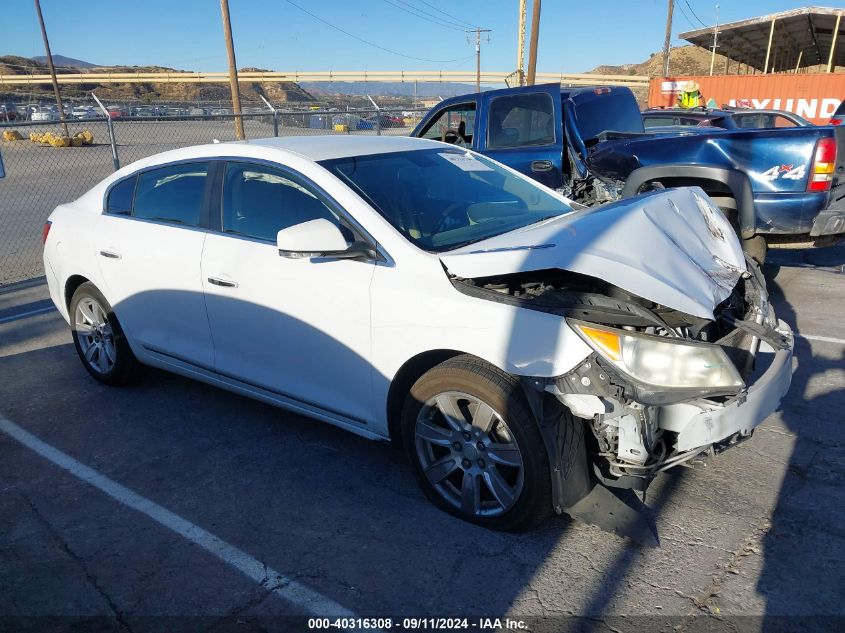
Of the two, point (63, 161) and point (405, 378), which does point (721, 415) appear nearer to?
point (405, 378)

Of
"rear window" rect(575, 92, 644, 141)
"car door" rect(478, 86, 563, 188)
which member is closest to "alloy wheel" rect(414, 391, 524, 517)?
"car door" rect(478, 86, 563, 188)

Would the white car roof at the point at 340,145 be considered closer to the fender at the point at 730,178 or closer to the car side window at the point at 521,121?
the fender at the point at 730,178

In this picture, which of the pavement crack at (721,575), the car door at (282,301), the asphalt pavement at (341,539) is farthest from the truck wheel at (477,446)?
the pavement crack at (721,575)

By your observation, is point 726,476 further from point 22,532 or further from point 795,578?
point 22,532

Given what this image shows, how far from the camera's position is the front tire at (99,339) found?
484 centimetres

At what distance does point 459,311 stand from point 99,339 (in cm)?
316

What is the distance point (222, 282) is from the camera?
394 centimetres

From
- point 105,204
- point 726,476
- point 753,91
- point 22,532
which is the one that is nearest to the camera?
point 22,532

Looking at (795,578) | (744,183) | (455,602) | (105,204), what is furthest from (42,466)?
(744,183)

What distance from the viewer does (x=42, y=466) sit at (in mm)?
3965

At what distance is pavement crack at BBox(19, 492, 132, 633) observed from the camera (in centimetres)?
273

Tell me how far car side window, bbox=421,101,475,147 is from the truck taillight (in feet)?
12.0

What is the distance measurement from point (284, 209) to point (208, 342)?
3.17 ft

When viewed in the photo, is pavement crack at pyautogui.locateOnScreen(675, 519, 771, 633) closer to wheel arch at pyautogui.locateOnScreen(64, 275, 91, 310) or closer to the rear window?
wheel arch at pyautogui.locateOnScreen(64, 275, 91, 310)
